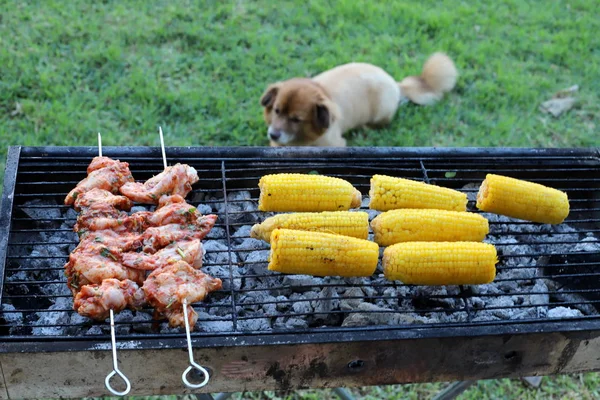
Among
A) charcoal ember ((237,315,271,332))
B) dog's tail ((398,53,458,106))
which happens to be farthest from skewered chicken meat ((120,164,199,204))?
dog's tail ((398,53,458,106))

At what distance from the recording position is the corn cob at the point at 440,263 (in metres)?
2.52

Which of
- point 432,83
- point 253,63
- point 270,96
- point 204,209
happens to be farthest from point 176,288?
point 432,83

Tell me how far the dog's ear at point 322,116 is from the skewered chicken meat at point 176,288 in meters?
2.97

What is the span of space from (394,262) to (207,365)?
83 centimetres

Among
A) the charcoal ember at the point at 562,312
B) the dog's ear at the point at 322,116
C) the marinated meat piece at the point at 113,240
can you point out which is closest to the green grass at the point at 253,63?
the dog's ear at the point at 322,116

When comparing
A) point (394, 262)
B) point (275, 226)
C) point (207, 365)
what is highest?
point (275, 226)

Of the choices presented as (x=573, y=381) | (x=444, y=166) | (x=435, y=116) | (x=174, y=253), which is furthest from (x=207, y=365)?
(x=435, y=116)

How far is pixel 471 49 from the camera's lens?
22.4 ft

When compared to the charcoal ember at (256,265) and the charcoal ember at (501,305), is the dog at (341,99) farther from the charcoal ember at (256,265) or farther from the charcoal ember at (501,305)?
the charcoal ember at (501,305)

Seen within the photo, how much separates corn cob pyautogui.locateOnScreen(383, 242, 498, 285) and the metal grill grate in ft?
0.27

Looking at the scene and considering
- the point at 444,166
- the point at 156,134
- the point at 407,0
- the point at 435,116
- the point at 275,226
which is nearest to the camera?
the point at 275,226

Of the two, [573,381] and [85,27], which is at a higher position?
[85,27]

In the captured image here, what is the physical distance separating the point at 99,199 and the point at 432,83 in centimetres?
411

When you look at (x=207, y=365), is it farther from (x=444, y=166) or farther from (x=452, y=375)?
(x=444, y=166)
